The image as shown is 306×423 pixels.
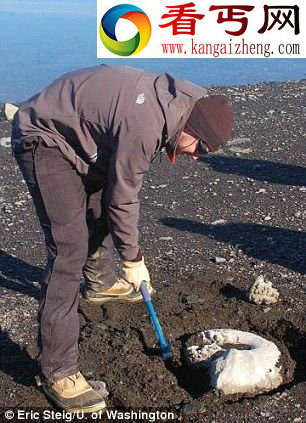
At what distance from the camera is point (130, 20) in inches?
482

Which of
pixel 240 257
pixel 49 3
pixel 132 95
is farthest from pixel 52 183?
pixel 49 3

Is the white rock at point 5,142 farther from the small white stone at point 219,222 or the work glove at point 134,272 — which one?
the work glove at point 134,272

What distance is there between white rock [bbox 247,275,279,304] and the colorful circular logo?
7.11m

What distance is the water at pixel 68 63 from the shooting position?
1582 centimetres

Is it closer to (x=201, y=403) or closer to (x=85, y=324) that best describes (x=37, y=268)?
(x=85, y=324)

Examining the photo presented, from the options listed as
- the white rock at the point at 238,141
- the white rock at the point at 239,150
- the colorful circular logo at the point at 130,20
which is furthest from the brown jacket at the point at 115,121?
the colorful circular logo at the point at 130,20

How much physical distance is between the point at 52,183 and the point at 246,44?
1171 centimetres

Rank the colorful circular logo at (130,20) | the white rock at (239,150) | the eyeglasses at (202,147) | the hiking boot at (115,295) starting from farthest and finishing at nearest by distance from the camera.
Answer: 1. the colorful circular logo at (130,20)
2. the white rock at (239,150)
3. the hiking boot at (115,295)
4. the eyeglasses at (202,147)

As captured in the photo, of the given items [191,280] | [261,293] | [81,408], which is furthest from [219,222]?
[81,408]

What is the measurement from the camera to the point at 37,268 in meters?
6.01

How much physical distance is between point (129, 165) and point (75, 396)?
1.34 metres

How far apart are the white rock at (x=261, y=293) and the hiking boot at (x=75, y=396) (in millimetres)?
1408

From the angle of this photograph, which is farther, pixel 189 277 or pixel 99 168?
pixel 189 277

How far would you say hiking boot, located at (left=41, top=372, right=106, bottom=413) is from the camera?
4219mm
